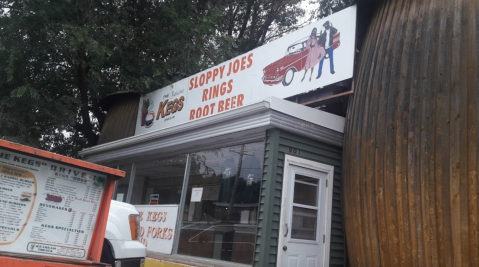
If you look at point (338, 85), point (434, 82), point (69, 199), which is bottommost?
point (69, 199)

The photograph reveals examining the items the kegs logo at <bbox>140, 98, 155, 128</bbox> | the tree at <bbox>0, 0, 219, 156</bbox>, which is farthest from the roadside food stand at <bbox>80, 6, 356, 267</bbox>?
the tree at <bbox>0, 0, 219, 156</bbox>

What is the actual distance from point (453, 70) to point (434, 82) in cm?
27

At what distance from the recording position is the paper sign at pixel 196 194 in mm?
8250

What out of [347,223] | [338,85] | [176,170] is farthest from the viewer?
[176,170]

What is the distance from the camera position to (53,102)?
39.5 feet

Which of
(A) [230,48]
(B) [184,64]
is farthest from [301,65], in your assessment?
(A) [230,48]

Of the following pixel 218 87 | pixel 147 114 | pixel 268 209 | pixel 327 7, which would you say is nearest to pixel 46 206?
pixel 268 209

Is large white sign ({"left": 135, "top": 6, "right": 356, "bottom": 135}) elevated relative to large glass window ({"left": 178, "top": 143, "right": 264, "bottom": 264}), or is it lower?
elevated

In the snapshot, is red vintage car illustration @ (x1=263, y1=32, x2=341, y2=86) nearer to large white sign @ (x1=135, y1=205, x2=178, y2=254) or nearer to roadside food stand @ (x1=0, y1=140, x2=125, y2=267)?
large white sign @ (x1=135, y1=205, x2=178, y2=254)

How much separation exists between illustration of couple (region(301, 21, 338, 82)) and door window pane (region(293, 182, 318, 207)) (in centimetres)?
192

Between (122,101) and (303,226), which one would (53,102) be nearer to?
(122,101)

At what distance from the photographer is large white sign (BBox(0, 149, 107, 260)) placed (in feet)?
11.8

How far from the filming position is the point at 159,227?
8.74 m

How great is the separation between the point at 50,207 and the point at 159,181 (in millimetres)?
5685
